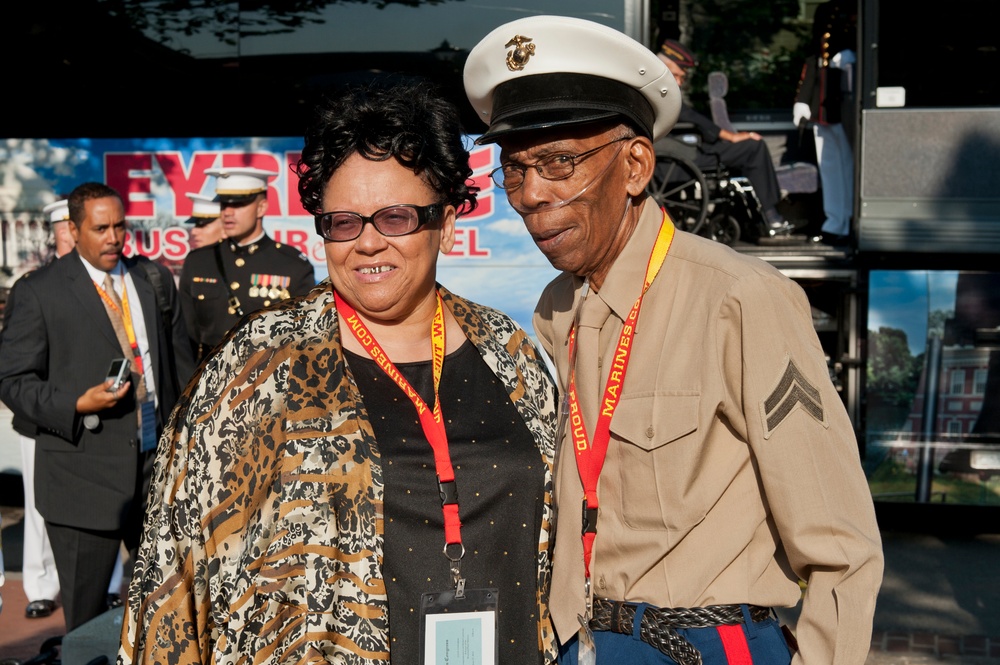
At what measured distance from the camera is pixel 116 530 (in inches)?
211

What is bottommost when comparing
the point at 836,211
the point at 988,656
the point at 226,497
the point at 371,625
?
the point at 988,656

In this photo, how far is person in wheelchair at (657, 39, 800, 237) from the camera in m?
8.72

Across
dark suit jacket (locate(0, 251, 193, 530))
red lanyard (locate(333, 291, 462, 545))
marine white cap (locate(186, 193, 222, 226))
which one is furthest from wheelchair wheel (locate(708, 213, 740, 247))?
red lanyard (locate(333, 291, 462, 545))

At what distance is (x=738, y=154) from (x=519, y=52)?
6.37 metres

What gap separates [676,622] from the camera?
8.19 ft

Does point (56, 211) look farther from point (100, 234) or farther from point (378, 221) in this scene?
point (378, 221)

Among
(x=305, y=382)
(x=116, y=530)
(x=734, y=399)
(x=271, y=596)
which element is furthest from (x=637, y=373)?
(x=116, y=530)

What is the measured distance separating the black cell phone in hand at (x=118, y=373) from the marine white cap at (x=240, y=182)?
5.91 ft

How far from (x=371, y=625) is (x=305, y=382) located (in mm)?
567

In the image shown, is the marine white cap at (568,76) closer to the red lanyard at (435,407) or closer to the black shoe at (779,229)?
the red lanyard at (435,407)

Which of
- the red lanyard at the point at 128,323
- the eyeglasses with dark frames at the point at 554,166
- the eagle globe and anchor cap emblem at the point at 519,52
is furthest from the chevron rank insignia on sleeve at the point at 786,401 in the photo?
the red lanyard at the point at 128,323

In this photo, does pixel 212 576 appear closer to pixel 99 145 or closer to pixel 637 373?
pixel 637 373

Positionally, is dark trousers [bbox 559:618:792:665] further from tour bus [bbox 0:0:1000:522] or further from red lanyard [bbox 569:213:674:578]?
tour bus [bbox 0:0:1000:522]

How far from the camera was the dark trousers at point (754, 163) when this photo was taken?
8719 mm
